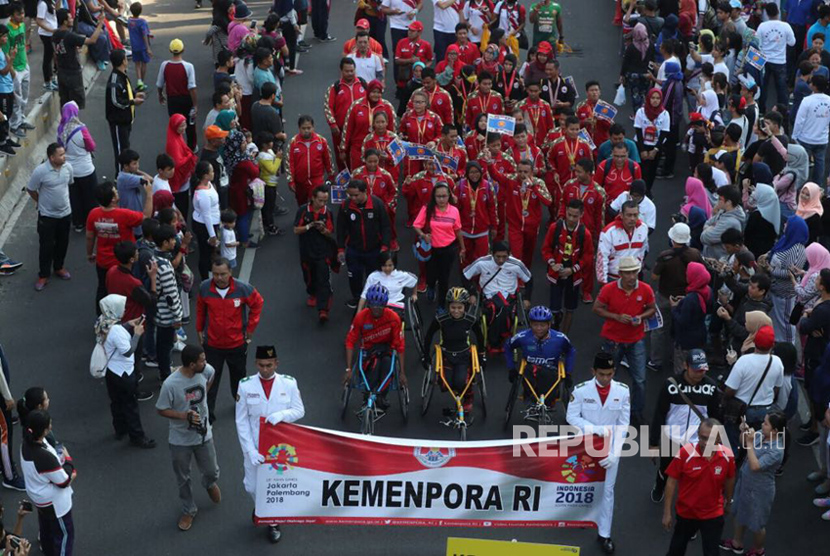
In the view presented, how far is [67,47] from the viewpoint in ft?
64.3

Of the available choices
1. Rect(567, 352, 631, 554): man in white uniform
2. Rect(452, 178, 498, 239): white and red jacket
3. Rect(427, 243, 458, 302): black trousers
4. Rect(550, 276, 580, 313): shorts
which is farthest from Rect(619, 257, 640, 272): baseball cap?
Rect(452, 178, 498, 239): white and red jacket

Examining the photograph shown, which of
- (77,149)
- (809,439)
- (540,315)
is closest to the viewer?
(540,315)

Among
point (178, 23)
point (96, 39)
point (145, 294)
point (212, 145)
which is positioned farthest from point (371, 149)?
point (178, 23)

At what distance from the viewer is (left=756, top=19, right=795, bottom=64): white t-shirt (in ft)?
71.3

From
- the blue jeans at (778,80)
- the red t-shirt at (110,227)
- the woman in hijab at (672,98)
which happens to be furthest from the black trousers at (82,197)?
the blue jeans at (778,80)

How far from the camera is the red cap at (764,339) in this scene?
12703 millimetres

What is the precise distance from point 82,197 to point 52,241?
1.36 m

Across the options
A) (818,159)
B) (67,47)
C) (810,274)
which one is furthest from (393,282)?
(818,159)

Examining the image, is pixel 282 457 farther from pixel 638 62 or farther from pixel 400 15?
pixel 400 15

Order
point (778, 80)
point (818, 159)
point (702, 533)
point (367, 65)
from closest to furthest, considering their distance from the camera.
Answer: point (702, 533)
point (818, 159)
point (367, 65)
point (778, 80)

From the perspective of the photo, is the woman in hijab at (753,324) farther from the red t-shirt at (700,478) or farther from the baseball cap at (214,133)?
the baseball cap at (214,133)

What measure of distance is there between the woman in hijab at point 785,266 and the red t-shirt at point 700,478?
4.06m

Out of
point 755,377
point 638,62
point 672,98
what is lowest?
point 755,377

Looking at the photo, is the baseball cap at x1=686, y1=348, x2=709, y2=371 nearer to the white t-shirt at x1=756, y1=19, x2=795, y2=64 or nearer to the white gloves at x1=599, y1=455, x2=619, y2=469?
the white gloves at x1=599, y1=455, x2=619, y2=469
